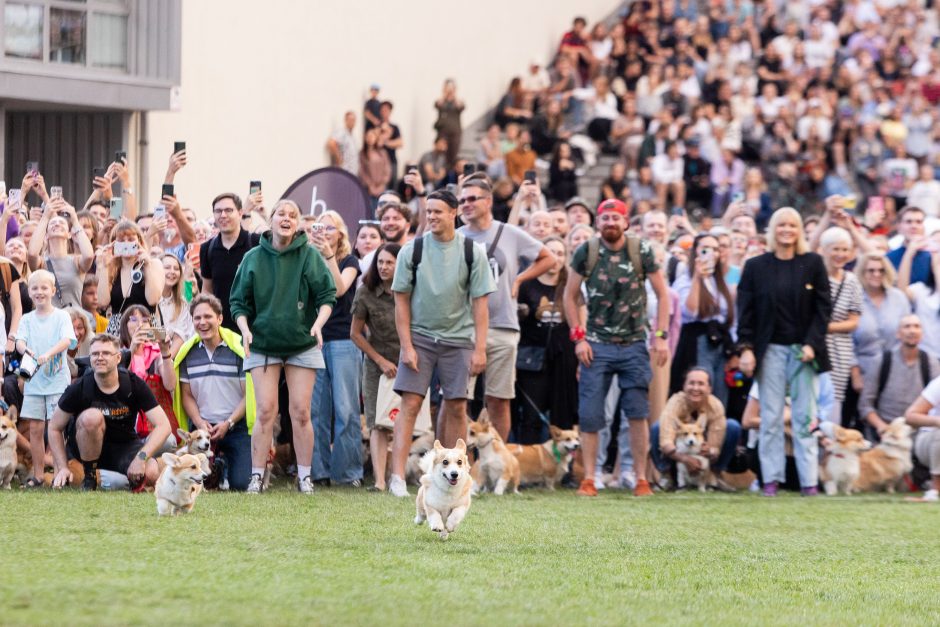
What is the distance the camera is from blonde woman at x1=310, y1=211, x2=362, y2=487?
1292 cm

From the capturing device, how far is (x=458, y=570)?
8.02 m

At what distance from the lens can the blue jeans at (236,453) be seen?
12.3 metres

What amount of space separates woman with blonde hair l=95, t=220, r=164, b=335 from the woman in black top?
2894 mm

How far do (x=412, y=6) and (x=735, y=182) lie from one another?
570 cm

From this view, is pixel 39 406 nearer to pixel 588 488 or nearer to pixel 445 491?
pixel 588 488

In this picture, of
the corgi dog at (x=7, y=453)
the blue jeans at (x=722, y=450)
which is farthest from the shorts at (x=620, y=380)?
the corgi dog at (x=7, y=453)

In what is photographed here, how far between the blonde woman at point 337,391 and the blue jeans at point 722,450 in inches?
93.4

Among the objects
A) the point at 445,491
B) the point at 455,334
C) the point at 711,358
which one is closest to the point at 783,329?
the point at 711,358

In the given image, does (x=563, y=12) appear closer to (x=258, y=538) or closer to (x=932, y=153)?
(x=932, y=153)

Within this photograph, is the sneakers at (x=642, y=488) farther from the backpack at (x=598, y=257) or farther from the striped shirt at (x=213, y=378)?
the striped shirt at (x=213, y=378)

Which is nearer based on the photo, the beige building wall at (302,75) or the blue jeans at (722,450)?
the blue jeans at (722,450)

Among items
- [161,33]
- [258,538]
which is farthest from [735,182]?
[258,538]

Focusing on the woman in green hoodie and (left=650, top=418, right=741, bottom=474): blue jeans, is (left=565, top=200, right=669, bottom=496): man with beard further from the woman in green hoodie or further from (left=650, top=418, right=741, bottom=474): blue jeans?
the woman in green hoodie

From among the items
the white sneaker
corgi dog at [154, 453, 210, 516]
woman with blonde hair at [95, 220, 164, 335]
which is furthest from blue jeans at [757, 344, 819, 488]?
corgi dog at [154, 453, 210, 516]
